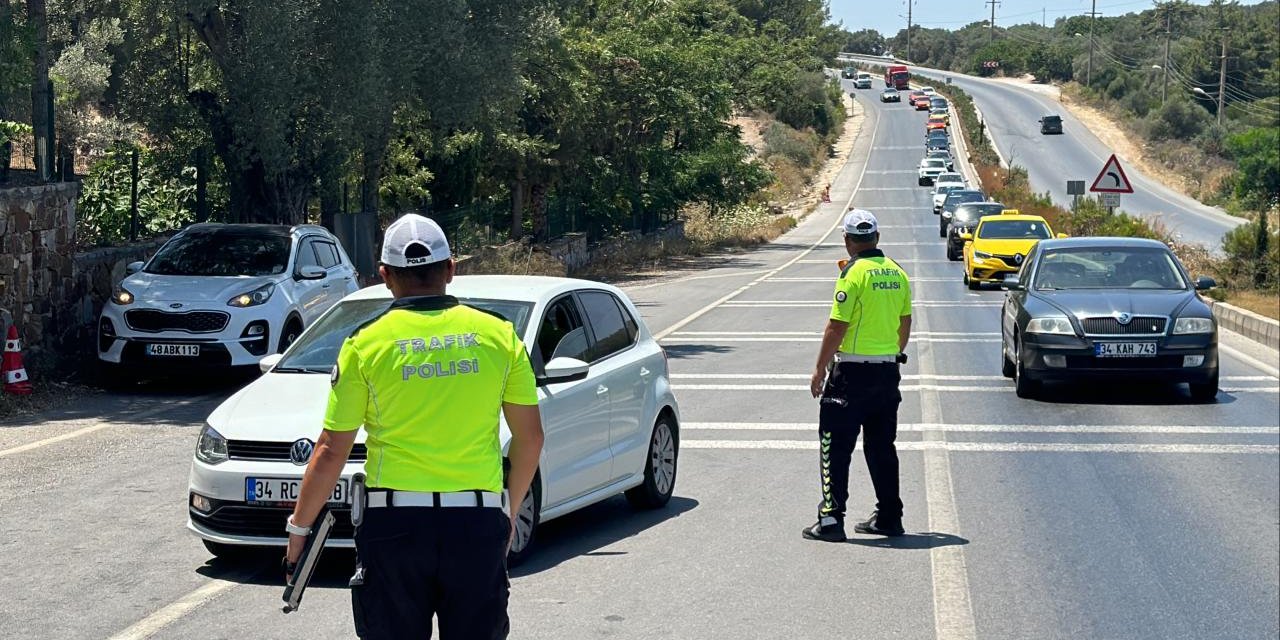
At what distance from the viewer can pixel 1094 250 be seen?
51.6 ft

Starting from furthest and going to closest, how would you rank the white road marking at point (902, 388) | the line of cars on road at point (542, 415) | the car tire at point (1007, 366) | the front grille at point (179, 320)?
the car tire at point (1007, 366), the white road marking at point (902, 388), the front grille at point (179, 320), the line of cars on road at point (542, 415)

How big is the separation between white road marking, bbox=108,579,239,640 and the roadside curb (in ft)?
52.1

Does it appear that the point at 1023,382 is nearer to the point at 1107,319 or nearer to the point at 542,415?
the point at 1107,319

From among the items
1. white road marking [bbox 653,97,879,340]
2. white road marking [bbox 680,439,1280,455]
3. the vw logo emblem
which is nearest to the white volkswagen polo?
the vw logo emblem

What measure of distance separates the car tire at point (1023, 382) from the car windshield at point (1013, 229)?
18245 mm

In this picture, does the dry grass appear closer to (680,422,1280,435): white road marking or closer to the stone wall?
(680,422,1280,435): white road marking

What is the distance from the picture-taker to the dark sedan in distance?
14016mm

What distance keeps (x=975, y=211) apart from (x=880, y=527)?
34.2 meters

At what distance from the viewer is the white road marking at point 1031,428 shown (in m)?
12.7

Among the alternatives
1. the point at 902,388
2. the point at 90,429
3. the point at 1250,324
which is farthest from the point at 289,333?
the point at 1250,324

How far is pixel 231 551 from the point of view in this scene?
783 cm

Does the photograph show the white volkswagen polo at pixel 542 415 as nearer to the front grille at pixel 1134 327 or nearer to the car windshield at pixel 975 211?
the front grille at pixel 1134 327

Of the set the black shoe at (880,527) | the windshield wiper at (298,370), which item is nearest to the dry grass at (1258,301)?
the black shoe at (880,527)

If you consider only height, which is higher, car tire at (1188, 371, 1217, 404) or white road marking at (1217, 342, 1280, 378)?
car tire at (1188, 371, 1217, 404)
